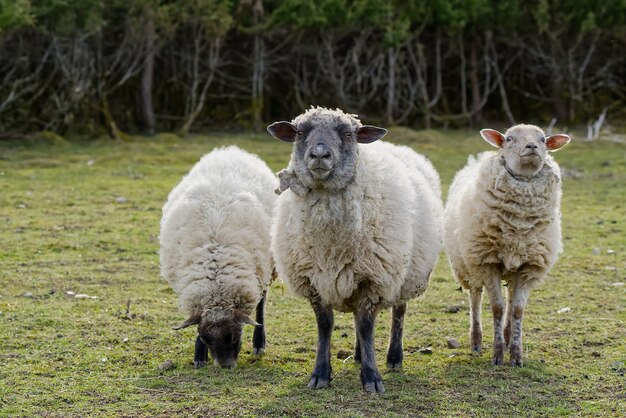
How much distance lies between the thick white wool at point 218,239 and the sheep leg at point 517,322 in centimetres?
189

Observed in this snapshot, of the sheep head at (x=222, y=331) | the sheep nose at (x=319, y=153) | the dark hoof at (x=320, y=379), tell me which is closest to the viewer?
the sheep nose at (x=319, y=153)

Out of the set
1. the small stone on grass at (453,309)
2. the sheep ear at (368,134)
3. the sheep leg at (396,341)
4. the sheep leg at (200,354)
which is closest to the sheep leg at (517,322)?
the sheep leg at (396,341)

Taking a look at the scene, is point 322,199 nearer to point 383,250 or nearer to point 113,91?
point 383,250

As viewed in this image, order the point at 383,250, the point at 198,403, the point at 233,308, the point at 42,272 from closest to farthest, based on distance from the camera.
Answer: the point at 198,403, the point at 383,250, the point at 233,308, the point at 42,272

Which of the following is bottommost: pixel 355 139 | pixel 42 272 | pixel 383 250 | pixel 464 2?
pixel 42 272

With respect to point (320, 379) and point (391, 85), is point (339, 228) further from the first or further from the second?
point (391, 85)

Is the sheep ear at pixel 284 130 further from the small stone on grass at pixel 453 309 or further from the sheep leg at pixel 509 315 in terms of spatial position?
the small stone on grass at pixel 453 309

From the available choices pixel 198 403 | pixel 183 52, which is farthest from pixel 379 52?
pixel 198 403

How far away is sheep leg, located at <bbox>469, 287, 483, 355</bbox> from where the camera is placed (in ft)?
24.5

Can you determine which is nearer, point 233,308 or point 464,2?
point 233,308

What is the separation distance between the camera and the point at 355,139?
640 centimetres

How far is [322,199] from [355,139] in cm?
50

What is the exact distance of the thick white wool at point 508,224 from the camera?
6.95 m

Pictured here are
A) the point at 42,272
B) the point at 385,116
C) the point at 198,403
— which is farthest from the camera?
the point at 385,116
